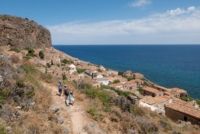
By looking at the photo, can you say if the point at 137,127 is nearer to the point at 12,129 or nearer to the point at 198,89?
the point at 12,129

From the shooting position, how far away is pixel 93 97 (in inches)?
407

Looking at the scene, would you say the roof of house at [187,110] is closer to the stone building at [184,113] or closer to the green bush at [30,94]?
the stone building at [184,113]

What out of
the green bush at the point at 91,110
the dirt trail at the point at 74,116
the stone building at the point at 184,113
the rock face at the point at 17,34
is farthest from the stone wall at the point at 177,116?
the rock face at the point at 17,34

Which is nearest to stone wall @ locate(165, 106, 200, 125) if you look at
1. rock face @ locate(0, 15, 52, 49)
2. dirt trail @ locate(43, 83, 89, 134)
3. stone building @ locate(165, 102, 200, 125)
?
stone building @ locate(165, 102, 200, 125)

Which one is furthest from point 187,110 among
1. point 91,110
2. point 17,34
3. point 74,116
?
point 17,34

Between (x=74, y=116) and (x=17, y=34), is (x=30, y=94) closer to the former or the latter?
(x=74, y=116)

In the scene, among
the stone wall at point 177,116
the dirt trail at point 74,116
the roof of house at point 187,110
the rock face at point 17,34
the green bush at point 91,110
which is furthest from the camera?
the rock face at point 17,34

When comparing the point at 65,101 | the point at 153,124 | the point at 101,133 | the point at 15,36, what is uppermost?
the point at 15,36

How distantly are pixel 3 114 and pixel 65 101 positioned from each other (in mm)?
3817

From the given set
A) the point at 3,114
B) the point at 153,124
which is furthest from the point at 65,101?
the point at 153,124

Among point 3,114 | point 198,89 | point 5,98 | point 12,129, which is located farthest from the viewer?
point 198,89

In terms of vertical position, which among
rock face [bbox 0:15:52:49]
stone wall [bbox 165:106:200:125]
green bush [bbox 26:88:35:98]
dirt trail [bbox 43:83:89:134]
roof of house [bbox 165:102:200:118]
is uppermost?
rock face [bbox 0:15:52:49]

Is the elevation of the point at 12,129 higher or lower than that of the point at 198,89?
higher

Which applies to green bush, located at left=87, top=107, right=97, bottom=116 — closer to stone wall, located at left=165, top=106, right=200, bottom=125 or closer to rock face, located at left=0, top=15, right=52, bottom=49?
stone wall, located at left=165, top=106, right=200, bottom=125
